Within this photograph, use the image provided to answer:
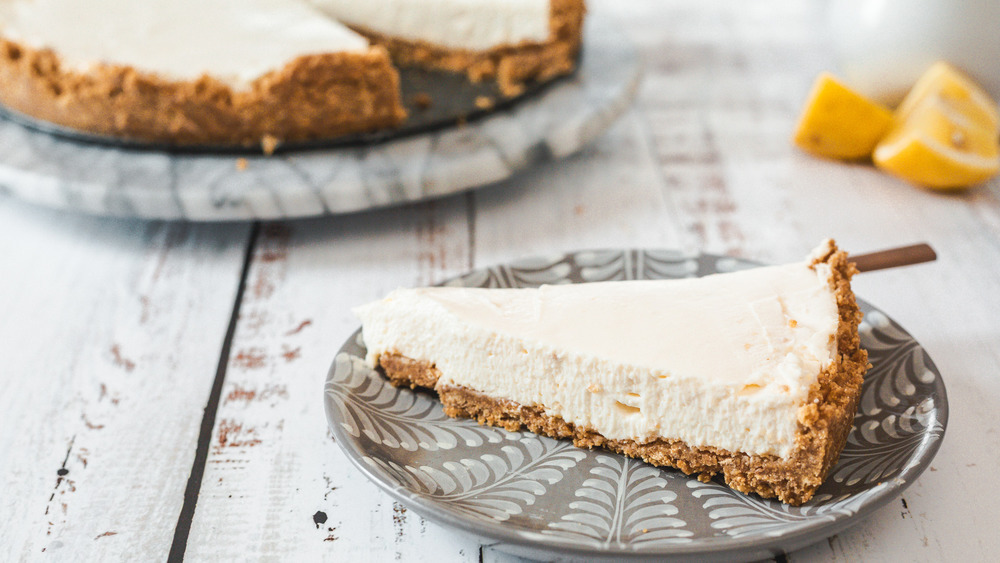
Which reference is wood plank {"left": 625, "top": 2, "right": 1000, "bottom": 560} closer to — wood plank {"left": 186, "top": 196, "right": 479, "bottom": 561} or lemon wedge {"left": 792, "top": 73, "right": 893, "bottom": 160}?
lemon wedge {"left": 792, "top": 73, "right": 893, "bottom": 160}

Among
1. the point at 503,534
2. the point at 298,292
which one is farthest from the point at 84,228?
the point at 503,534

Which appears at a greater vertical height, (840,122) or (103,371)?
(840,122)

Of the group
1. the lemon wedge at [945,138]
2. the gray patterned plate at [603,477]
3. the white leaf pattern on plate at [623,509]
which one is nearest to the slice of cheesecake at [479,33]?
the lemon wedge at [945,138]

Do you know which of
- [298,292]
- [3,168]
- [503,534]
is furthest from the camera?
[3,168]

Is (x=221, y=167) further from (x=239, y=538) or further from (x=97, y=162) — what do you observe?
(x=239, y=538)

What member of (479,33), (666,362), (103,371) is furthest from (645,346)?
(479,33)

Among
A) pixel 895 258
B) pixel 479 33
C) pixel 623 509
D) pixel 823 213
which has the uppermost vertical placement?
pixel 479 33

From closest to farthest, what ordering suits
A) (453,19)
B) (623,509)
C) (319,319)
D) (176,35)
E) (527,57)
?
(623,509)
(319,319)
(176,35)
(527,57)
(453,19)

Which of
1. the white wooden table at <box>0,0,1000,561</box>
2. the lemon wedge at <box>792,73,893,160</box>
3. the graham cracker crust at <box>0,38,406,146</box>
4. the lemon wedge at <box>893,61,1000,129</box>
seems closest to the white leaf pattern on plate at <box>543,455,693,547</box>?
the white wooden table at <box>0,0,1000,561</box>

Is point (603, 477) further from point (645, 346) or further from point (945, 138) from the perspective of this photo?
point (945, 138)
